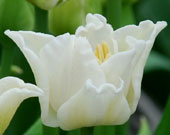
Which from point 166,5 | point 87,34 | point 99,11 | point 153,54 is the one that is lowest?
point 153,54

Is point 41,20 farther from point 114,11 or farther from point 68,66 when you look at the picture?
point 68,66

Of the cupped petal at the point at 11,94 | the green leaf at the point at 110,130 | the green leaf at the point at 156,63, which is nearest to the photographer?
the cupped petal at the point at 11,94

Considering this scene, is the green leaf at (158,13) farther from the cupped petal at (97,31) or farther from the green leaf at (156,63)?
the cupped petal at (97,31)

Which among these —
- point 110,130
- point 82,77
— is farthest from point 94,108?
point 110,130

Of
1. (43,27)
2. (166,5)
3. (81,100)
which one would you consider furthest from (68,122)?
(166,5)

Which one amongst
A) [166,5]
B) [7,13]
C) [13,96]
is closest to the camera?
[13,96]

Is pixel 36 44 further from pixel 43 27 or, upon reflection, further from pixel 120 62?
pixel 43 27

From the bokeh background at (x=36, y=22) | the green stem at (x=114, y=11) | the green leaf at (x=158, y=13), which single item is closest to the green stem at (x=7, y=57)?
the bokeh background at (x=36, y=22)

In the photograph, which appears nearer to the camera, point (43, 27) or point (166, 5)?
point (43, 27)
